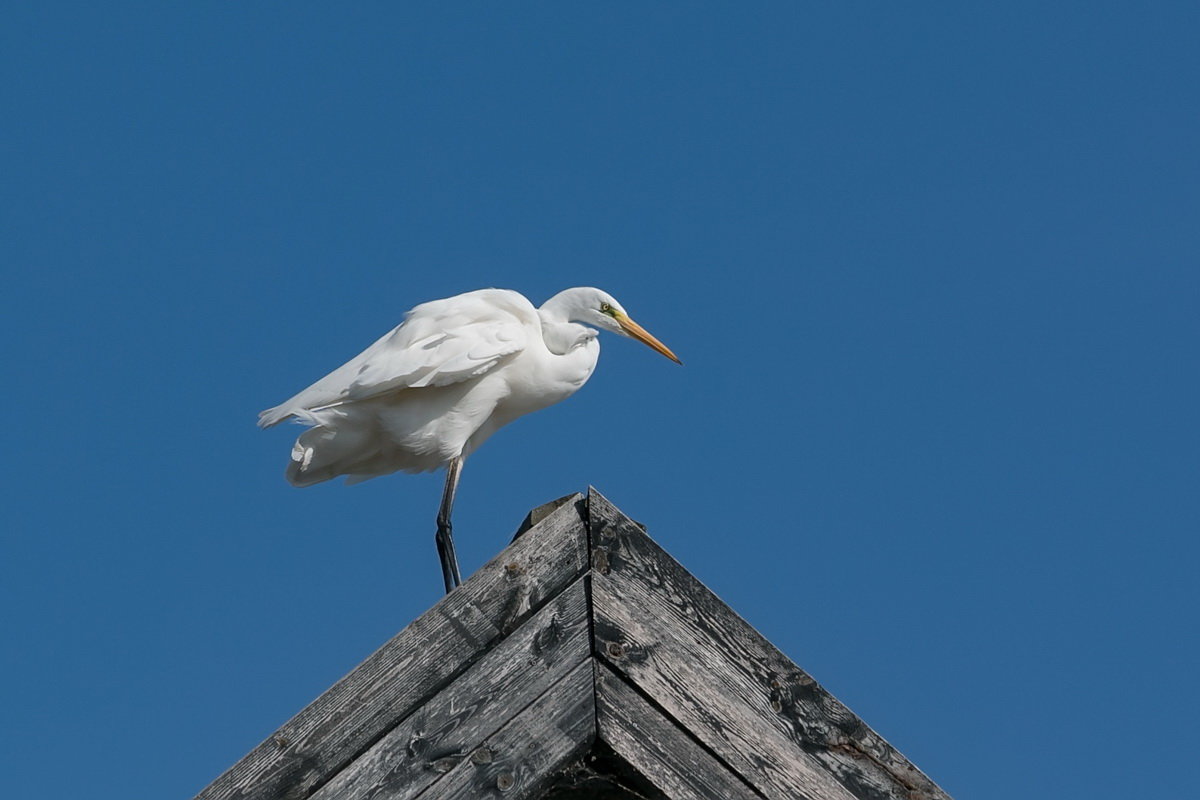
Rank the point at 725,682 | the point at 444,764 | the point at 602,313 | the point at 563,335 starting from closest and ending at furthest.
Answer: the point at 444,764 → the point at 725,682 → the point at 563,335 → the point at 602,313

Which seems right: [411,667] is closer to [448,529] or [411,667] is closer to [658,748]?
[658,748]

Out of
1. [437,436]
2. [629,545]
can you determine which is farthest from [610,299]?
[629,545]

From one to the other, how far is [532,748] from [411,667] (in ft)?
1.02

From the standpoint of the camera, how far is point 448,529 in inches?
345

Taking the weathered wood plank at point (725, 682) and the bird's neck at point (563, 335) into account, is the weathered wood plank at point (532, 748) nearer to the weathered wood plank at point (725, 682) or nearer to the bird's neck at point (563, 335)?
the weathered wood plank at point (725, 682)

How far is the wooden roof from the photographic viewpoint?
3.22m

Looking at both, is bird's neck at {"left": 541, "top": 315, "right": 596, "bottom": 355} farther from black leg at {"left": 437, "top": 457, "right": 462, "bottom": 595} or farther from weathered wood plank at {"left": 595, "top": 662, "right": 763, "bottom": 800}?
weathered wood plank at {"left": 595, "top": 662, "right": 763, "bottom": 800}

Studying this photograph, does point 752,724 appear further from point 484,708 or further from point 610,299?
point 610,299

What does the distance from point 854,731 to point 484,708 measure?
82cm

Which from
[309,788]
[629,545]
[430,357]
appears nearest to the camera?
[309,788]

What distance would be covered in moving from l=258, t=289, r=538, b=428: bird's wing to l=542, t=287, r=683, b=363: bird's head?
4.08 feet

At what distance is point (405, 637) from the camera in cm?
329

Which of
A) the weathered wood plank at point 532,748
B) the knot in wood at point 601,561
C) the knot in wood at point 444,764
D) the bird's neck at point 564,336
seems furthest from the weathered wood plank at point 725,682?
the bird's neck at point 564,336

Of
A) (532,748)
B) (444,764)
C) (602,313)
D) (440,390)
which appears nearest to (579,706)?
(532,748)
